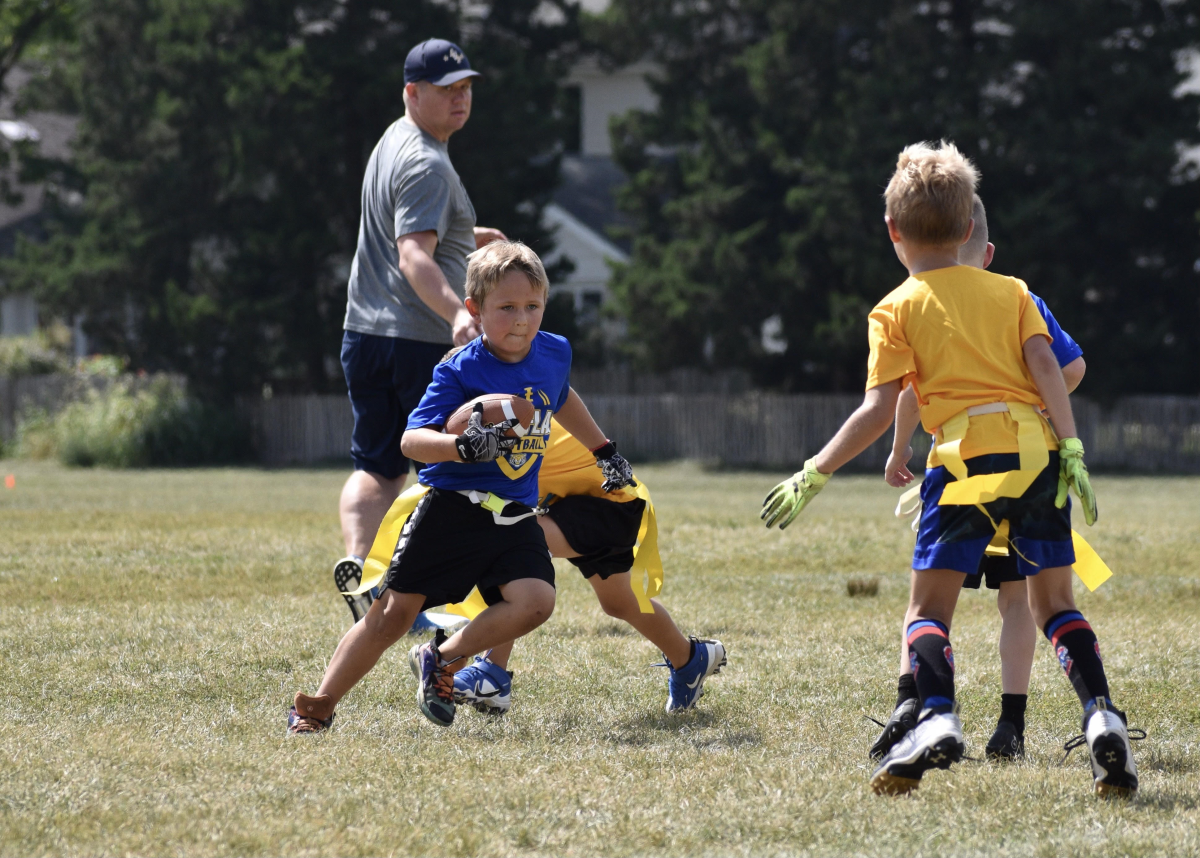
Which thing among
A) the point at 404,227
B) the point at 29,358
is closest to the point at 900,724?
the point at 404,227

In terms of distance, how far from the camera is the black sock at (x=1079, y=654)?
3533mm

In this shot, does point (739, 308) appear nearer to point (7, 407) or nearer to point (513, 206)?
point (513, 206)

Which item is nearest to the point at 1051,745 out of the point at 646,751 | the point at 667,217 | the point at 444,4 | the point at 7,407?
the point at 646,751

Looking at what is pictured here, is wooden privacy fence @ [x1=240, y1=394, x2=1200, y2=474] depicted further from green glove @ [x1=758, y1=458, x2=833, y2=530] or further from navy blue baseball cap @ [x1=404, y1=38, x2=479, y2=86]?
green glove @ [x1=758, y1=458, x2=833, y2=530]

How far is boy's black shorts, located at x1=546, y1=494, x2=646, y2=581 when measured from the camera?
14.8ft

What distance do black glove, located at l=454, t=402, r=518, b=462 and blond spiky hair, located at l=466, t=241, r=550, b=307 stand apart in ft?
1.35

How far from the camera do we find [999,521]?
139 inches

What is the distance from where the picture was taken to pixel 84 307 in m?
24.7

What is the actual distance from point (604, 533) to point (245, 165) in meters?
20.4

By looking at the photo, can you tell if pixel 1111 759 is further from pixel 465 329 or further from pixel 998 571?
pixel 465 329

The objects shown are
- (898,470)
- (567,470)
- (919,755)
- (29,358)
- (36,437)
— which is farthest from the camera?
(29,358)

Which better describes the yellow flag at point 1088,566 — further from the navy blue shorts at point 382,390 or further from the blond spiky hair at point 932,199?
the navy blue shorts at point 382,390

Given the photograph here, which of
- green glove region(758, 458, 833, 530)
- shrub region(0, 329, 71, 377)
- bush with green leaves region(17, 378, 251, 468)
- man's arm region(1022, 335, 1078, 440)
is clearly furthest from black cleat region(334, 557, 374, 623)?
shrub region(0, 329, 71, 377)

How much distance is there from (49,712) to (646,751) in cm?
179
